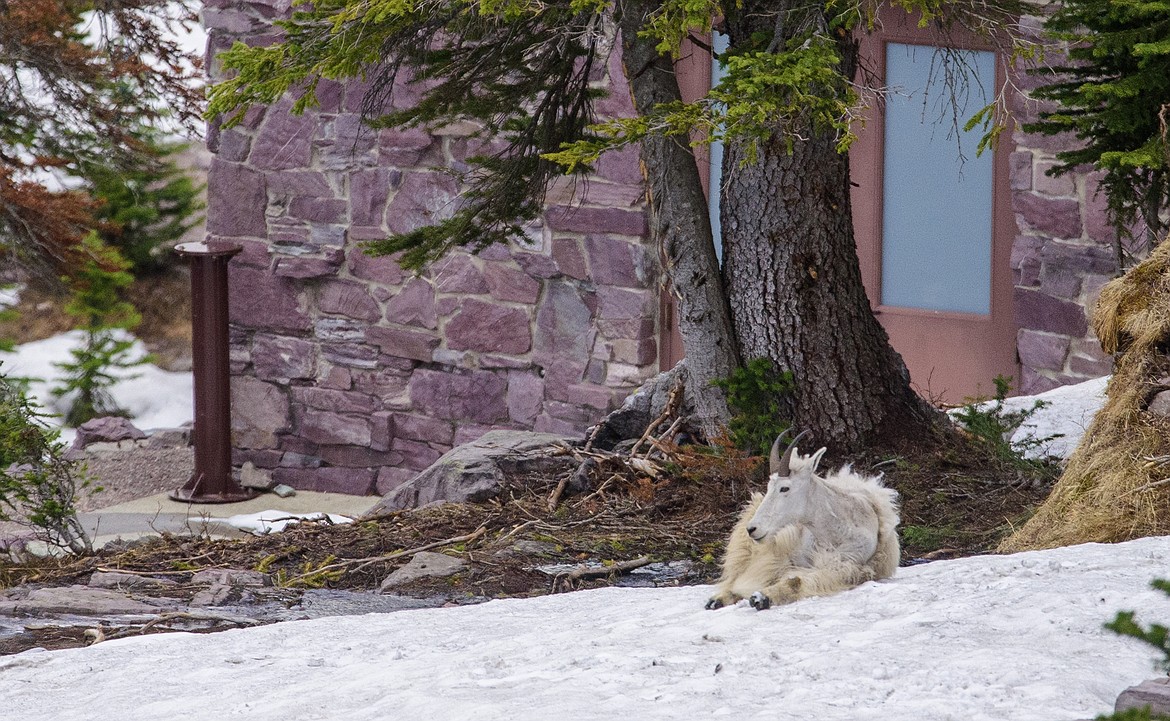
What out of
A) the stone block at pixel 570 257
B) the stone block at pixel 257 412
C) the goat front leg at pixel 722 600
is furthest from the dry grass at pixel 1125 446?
the stone block at pixel 257 412

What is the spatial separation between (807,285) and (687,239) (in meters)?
0.60

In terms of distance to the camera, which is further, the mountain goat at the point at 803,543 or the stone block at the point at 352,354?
the stone block at the point at 352,354

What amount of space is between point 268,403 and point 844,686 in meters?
7.89

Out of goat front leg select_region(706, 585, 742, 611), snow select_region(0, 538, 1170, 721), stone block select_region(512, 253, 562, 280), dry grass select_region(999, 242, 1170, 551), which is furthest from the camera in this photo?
stone block select_region(512, 253, 562, 280)

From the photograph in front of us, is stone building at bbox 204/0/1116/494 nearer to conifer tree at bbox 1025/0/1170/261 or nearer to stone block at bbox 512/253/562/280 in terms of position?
stone block at bbox 512/253/562/280

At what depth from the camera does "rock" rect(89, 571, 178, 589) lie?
18.5 ft

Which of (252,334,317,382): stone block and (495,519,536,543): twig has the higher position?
(252,334,317,382): stone block

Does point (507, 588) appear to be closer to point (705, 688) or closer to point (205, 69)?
point (705, 688)

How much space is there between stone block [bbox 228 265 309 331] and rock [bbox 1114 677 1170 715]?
8138mm

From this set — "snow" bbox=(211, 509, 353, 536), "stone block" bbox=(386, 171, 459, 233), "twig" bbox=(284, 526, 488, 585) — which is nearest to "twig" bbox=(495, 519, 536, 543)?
"twig" bbox=(284, 526, 488, 585)

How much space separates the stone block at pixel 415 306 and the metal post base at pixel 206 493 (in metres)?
1.67

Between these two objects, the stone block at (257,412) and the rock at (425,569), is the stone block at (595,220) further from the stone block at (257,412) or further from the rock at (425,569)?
the rock at (425,569)

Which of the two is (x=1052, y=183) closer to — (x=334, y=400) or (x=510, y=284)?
(x=510, y=284)

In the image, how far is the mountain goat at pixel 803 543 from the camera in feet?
13.8
